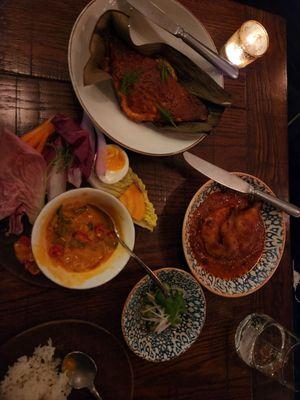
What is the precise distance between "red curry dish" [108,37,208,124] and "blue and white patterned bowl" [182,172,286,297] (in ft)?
A: 0.99

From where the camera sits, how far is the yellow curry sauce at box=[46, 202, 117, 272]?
1.34m

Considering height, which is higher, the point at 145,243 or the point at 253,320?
the point at 145,243

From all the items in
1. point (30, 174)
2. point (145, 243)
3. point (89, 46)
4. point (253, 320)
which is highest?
point (89, 46)

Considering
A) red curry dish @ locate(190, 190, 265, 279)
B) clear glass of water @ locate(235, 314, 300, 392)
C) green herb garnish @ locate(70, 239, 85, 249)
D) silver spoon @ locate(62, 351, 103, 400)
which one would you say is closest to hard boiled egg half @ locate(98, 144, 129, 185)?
green herb garnish @ locate(70, 239, 85, 249)

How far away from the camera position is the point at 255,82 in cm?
180

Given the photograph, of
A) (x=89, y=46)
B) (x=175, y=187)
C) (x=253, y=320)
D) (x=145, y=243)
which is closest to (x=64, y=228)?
(x=145, y=243)

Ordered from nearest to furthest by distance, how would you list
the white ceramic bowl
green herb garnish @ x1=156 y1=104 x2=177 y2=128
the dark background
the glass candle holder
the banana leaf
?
the white ceramic bowl
the banana leaf
green herb garnish @ x1=156 y1=104 x2=177 y2=128
the glass candle holder
the dark background

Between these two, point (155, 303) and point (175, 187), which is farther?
point (175, 187)

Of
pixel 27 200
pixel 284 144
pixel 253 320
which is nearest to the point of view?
pixel 27 200

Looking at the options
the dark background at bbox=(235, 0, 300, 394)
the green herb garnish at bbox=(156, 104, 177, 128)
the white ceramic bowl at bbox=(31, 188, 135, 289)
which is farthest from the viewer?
the dark background at bbox=(235, 0, 300, 394)

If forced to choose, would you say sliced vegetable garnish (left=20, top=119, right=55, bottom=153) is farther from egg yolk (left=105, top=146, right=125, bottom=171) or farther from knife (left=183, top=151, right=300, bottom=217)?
knife (left=183, top=151, right=300, bottom=217)

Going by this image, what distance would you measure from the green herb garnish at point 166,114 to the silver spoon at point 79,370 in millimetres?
894

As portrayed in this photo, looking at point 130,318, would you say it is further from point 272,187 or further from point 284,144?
point 284,144

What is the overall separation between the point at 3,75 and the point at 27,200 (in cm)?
45
